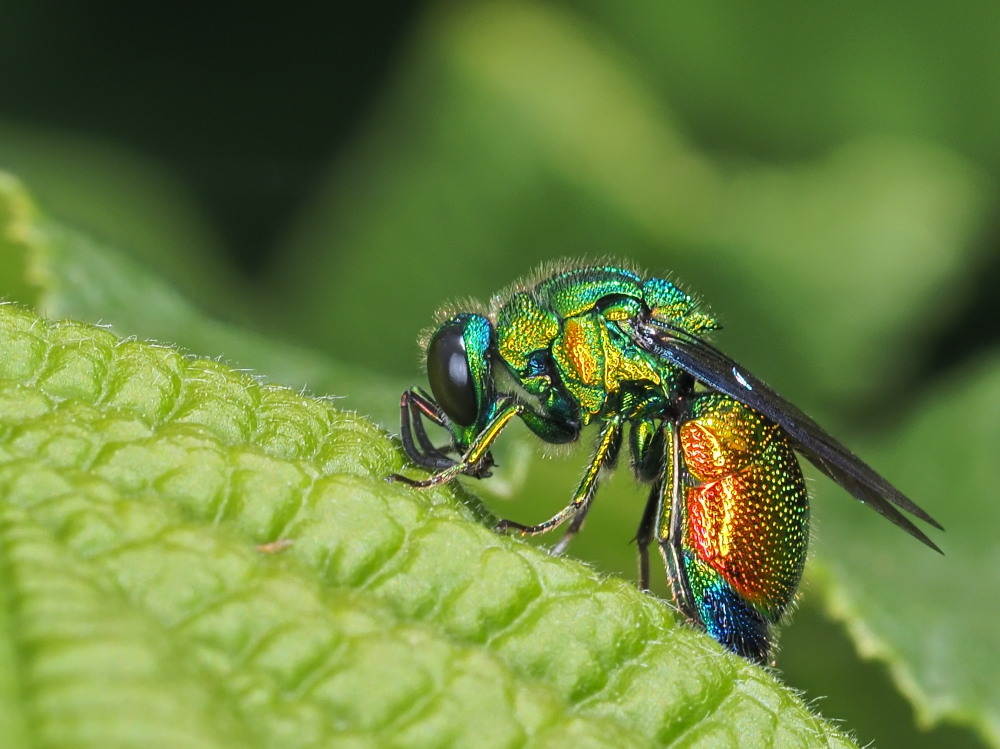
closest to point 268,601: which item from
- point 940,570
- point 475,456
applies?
point 475,456

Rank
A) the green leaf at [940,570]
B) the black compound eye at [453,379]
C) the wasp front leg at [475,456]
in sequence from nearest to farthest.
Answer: the wasp front leg at [475,456] < the black compound eye at [453,379] < the green leaf at [940,570]

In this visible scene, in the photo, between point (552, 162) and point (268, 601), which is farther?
point (552, 162)

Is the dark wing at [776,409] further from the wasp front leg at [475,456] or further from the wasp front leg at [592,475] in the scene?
the wasp front leg at [475,456]

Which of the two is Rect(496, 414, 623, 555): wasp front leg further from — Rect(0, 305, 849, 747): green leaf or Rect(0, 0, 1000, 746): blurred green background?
Rect(0, 0, 1000, 746): blurred green background

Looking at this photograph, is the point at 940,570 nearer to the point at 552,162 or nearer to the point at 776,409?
the point at 776,409

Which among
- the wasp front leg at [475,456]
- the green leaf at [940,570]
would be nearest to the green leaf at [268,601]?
the wasp front leg at [475,456]

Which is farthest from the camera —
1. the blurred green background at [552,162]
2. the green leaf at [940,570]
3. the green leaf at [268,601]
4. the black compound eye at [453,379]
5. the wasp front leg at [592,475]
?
the blurred green background at [552,162]
